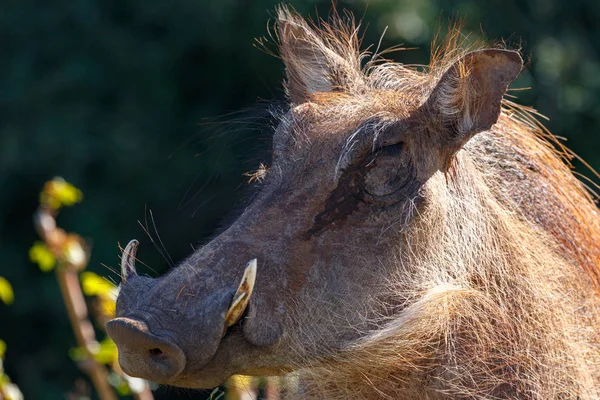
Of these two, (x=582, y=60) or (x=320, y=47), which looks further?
(x=582, y=60)

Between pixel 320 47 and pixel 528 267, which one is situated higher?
pixel 320 47

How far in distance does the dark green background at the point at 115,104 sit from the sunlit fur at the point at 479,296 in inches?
164

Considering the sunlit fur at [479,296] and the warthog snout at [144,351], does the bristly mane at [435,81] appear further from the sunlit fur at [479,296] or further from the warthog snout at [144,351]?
the warthog snout at [144,351]

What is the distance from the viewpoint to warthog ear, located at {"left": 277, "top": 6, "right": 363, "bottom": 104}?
126 inches

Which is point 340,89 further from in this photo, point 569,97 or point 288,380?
point 569,97

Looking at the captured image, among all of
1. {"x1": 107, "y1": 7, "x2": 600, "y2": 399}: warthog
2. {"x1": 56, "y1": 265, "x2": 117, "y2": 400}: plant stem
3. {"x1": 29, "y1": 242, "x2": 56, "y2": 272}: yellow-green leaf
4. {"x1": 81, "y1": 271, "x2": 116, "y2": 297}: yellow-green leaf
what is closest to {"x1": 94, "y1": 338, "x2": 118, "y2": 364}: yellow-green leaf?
{"x1": 56, "y1": 265, "x2": 117, "y2": 400}: plant stem

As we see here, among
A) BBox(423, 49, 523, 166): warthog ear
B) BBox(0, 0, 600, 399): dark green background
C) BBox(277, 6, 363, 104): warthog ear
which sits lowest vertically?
BBox(0, 0, 600, 399): dark green background

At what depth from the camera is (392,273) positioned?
8.58 feet

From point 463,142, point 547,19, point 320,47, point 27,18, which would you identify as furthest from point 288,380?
point 27,18

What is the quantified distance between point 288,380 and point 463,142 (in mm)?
865

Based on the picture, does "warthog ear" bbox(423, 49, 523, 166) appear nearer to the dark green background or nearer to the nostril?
the nostril

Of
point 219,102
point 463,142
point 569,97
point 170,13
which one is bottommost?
point 219,102

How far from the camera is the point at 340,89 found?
10.4 feet

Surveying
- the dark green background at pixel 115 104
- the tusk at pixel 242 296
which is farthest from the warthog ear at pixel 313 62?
the dark green background at pixel 115 104
